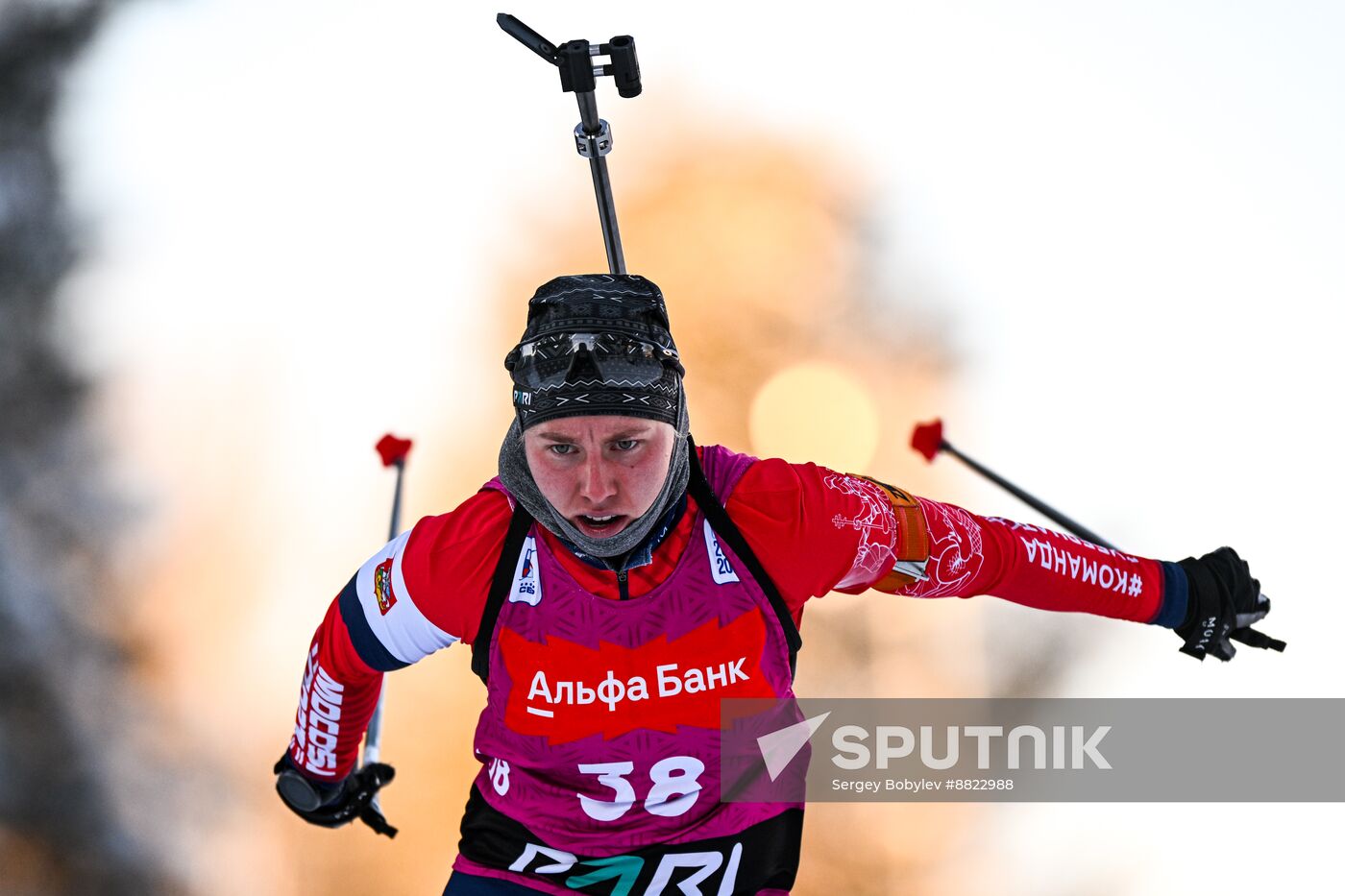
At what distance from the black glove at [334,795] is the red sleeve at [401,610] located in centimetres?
20

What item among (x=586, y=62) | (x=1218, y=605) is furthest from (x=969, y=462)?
(x=586, y=62)

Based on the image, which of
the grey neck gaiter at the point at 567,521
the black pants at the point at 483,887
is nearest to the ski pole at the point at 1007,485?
the grey neck gaiter at the point at 567,521

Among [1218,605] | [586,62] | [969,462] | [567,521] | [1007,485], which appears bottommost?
[567,521]

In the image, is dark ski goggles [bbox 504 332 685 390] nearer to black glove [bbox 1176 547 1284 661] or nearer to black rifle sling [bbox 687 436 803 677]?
black rifle sling [bbox 687 436 803 677]

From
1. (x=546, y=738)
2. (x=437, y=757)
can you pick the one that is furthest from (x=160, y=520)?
(x=546, y=738)

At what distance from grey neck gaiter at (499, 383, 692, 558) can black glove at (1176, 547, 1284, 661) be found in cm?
157

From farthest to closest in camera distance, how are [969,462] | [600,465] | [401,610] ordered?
1. [969,462]
2. [401,610]
3. [600,465]

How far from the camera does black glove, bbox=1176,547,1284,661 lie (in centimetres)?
356

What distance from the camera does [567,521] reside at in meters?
2.92

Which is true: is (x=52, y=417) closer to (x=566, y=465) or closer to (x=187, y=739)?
(x=187, y=739)

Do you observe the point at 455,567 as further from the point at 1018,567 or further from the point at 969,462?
the point at 969,462

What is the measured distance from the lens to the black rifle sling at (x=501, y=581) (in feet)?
9.95

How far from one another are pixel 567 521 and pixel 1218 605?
193cm

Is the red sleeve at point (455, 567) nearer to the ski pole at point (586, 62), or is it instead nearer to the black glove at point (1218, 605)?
the ski pole at point (586, 62)
